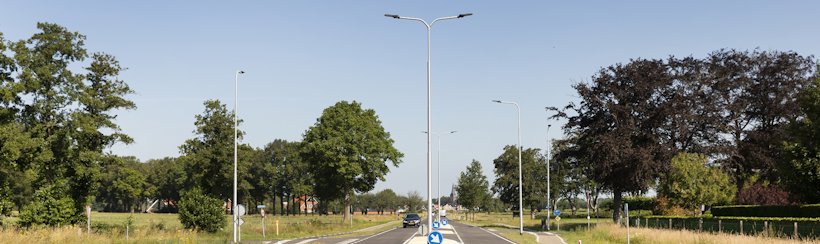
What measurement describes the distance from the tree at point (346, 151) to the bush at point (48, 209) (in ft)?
108

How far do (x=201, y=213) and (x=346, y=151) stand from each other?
32.1 metres

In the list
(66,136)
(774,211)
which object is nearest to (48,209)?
(66,136)

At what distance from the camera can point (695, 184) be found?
172ft

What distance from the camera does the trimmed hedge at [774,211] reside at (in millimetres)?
38500

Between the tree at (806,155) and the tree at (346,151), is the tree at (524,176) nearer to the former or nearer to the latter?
the tree at (346,151)

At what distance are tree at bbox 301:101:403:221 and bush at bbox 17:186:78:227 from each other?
108 feet

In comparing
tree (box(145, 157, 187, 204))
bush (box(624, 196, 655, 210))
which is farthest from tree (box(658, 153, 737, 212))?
tree (box(145, 157, 187, 204))

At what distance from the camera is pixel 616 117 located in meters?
59.7

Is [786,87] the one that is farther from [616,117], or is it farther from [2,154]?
[2,154]

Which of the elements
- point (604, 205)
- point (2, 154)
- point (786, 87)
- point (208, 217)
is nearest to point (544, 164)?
point (604, 205)

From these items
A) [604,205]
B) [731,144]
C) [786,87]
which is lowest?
[604,205]

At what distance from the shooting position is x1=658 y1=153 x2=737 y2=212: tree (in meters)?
52.4

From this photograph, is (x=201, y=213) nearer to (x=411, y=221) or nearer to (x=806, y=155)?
(x=411, y=221)

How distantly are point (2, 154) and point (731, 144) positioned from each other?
52.1 m
